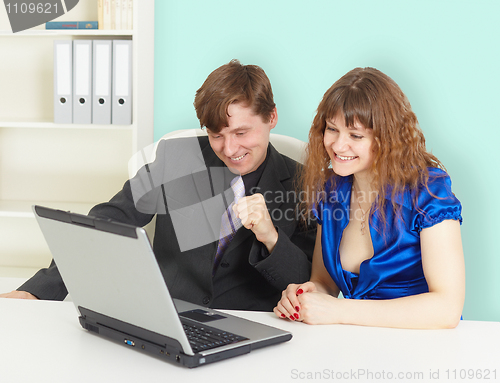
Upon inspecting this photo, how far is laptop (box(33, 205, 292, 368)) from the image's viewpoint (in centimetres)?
76

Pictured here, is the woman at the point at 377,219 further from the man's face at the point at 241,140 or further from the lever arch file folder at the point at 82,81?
the lever arch file folder at the point at 82,81

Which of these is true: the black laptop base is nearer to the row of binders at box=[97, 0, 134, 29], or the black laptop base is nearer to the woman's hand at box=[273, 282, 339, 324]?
the woman's hand at box=[273, 282, 339, 324]

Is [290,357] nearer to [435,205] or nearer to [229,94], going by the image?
[435,205]

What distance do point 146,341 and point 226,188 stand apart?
2.84 feet

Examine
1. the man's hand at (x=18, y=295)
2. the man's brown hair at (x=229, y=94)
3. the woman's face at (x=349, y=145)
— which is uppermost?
the man's brown hair at (x=229, y=94)

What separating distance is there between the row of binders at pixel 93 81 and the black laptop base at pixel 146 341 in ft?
4.08

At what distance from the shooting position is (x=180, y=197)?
1683 mm

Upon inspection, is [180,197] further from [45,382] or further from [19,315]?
[45,382]

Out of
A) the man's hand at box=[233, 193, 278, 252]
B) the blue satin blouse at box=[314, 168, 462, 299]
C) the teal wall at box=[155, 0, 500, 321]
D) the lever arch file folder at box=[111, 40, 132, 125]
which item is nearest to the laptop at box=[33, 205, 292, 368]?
the man's hand at box=[233, 193, 278, 252]

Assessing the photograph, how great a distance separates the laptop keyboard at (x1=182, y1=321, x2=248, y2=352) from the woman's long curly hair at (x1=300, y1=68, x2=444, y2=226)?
0.56m

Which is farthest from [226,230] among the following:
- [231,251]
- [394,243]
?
[394,243]

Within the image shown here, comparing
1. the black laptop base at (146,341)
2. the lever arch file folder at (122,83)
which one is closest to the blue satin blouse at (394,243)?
the black laptop base at (146,341)

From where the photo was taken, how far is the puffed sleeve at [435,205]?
1.14 m

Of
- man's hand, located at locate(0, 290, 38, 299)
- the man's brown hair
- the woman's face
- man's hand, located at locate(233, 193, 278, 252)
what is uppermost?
the man's brown hair
